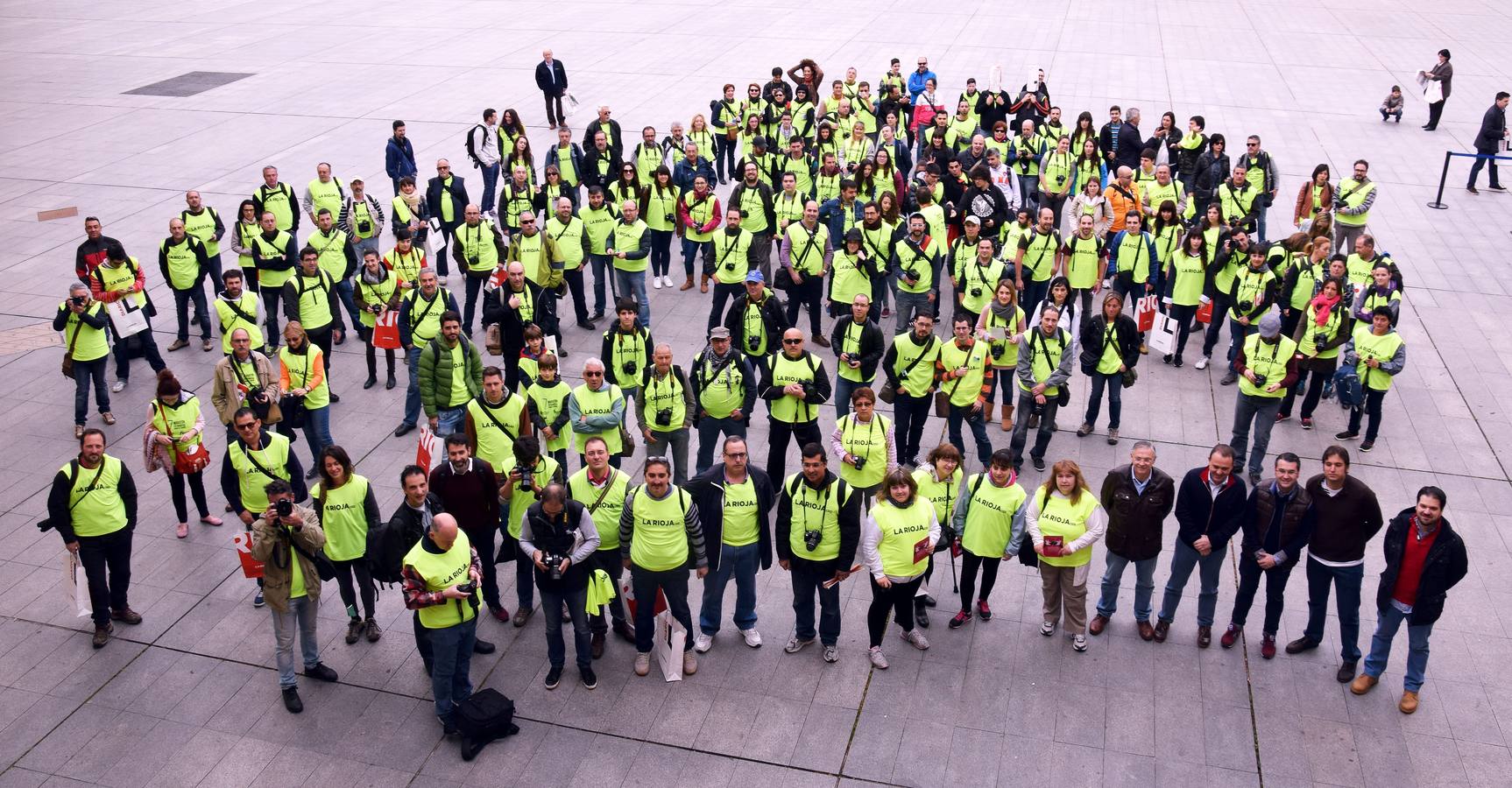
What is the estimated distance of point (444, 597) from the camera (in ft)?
23.9

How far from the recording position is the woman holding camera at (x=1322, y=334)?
1143 centimetres

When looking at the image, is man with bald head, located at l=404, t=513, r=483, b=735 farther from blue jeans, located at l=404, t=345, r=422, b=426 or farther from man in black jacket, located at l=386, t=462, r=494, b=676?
blue jeans, located at l=404, t=345, r=422, b=426

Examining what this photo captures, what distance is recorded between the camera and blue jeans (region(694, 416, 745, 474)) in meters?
10.4

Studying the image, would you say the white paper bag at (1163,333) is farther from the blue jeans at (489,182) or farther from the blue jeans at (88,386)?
the blue jeans at (88,386)

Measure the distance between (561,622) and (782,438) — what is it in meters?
3.05

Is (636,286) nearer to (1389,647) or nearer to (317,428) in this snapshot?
(317,428)

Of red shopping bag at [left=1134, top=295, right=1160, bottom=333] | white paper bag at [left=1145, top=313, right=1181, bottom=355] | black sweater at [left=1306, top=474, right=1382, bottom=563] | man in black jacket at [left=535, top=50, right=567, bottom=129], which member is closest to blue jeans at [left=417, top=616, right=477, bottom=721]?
black sweater at [left=1306, top=474, right=1382, bottom=563]

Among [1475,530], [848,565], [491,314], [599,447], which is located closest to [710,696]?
[848,565]

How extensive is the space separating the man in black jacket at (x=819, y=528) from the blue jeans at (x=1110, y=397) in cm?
443

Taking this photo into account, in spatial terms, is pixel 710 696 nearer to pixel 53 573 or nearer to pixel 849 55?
pixel 53 573

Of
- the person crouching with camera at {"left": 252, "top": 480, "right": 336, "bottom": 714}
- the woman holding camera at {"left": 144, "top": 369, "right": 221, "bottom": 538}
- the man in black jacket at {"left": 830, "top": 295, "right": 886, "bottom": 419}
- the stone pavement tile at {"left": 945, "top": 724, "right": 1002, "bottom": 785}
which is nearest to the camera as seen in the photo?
the stone pavement tile at {"left": 945, "top": 724, "right": 1002, "bottom": 785}

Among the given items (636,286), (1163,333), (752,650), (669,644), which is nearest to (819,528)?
(752,650)

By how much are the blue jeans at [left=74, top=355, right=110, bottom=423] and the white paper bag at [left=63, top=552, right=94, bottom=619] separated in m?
4.00

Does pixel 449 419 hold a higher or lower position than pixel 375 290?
lower
